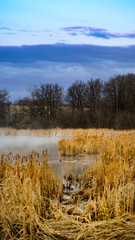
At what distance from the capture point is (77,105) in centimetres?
4112

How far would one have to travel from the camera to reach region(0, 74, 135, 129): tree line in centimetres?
3350

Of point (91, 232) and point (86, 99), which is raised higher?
point (86, 99)

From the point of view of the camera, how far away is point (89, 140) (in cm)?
1203

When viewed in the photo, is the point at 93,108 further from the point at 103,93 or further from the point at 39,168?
the point at 39,168

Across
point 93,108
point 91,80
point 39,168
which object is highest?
point 91,80

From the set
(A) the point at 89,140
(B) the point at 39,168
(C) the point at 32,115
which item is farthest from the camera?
(C) the point at 32,115

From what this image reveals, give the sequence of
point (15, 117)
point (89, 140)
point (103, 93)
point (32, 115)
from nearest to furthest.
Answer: point (89, 140) → point (15, 117) → point (32, 115) → point (103, 93)

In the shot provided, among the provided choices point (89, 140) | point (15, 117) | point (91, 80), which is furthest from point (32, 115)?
point (89, 140)

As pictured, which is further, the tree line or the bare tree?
the bare tree

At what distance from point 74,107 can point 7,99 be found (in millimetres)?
10086

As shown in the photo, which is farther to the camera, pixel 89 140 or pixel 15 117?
pixel 15 117

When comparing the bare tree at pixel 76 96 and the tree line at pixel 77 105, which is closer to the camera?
the tree line at pixel 77 105

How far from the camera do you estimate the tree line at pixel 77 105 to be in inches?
1319

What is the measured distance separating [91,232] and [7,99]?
117 feet
